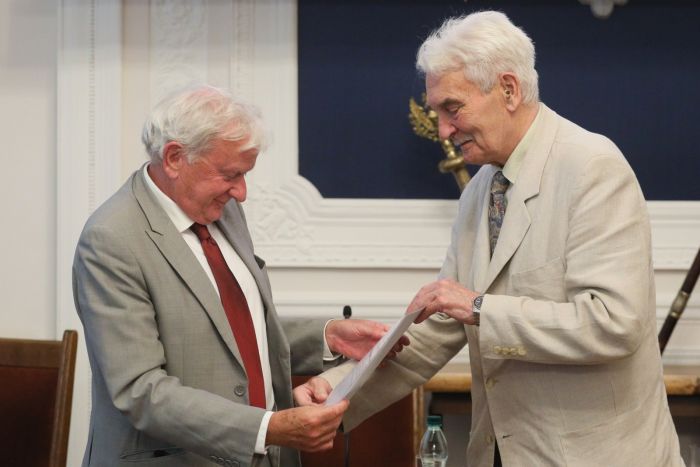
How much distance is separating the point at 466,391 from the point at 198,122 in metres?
1.73

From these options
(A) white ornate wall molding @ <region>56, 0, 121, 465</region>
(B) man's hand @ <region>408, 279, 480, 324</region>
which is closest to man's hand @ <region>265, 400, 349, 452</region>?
(B) man's hand @ <region>408, 279, 480, 324</region>

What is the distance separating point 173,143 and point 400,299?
1849mm

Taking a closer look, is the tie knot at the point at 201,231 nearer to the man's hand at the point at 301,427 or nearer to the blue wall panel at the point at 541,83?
the man's hand at the point at 301,427

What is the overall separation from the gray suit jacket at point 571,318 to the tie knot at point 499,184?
0.41 feet

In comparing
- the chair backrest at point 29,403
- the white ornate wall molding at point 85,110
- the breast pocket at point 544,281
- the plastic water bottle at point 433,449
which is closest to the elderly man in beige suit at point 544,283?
the breast pocket at point 544,281

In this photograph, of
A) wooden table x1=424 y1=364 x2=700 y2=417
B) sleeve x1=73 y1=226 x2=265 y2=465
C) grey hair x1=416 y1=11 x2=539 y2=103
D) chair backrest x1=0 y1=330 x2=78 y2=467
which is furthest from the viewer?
wooden table x1=424 y1=364 x2=700 y2=417

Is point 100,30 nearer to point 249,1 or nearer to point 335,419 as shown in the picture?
point 249,1

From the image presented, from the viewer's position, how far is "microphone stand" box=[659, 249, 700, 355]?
3695 mm

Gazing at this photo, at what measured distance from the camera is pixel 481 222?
2.46 metres

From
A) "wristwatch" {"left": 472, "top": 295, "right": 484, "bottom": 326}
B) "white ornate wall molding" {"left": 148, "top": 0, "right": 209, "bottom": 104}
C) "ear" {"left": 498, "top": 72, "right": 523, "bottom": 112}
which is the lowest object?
"wristwatch" {"left": 472, "top": 295, "right": 484, "bottom": 326}

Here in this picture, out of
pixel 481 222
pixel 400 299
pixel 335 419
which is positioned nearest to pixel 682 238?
pixel 400 299

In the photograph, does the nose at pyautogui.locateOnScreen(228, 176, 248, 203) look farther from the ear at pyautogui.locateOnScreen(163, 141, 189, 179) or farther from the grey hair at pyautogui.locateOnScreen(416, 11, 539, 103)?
the grey hair at pyautogui.locateOnScreen(416, 11, 539, 103)

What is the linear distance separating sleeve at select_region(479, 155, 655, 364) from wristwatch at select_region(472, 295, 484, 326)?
0.02 m

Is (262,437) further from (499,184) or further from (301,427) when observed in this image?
(499,184)
